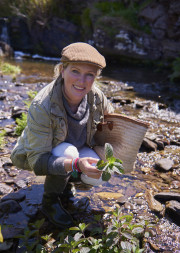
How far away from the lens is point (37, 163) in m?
2.48

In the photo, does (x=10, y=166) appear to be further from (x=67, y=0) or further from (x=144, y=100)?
(x=67, y=0)

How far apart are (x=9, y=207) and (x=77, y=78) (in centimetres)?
162

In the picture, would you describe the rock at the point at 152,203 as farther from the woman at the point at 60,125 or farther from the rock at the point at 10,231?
the rock at the point at 10,231

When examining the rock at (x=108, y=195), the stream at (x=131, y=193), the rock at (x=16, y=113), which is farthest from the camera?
the rock at (x=16, y=113)

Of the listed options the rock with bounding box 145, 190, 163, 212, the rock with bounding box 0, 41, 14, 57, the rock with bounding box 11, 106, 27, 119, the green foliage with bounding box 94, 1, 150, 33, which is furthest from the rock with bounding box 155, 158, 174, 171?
the rock with bounding box 0, 41, 14, 57

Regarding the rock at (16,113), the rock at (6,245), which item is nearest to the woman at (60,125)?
the rock at (6,245)

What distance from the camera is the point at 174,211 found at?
284 centimetres

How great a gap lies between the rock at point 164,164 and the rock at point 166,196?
0.73m

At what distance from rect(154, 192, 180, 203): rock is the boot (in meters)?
1.14

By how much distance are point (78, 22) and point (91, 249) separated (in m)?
18.1

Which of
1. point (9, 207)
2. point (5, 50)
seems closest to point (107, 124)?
point (9, 207)

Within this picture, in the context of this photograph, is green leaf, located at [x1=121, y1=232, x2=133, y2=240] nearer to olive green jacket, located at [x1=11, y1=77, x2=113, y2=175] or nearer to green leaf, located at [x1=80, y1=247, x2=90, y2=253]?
green leaf, located at [x1=80, y1=247, x2=90, y2=253]

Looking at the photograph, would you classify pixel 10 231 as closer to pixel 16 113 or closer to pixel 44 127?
pixel 44 127

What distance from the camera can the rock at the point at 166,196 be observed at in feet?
10.2
